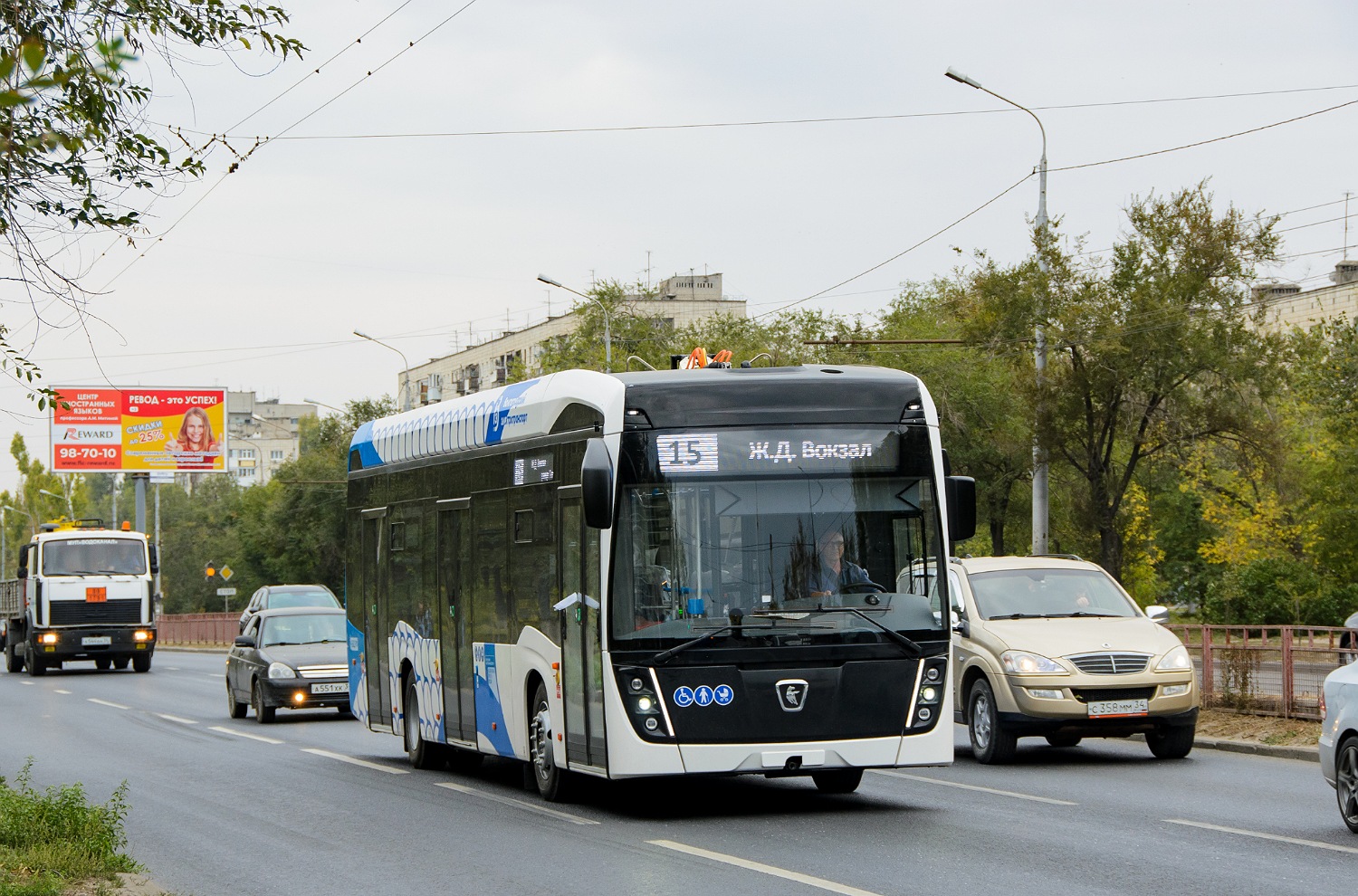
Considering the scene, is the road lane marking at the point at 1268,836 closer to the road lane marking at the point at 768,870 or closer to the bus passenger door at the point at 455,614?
the road lane marking at the point at 768,870

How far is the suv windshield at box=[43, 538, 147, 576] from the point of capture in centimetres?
4341

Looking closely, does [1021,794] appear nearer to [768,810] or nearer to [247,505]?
[768,810]

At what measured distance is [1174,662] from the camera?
1619 centimetres

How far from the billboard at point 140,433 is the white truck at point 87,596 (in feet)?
86.5

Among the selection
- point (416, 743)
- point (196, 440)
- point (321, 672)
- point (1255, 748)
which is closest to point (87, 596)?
point (321, 672)

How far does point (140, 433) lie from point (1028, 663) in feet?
196

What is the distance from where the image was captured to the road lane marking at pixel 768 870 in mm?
8734

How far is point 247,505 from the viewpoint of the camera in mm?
114062

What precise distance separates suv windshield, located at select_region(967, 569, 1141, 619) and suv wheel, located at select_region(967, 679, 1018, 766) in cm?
78

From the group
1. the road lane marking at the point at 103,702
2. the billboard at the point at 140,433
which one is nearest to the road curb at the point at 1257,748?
the road lane marking at the point at 103,702

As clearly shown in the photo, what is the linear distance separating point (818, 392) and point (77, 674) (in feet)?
119

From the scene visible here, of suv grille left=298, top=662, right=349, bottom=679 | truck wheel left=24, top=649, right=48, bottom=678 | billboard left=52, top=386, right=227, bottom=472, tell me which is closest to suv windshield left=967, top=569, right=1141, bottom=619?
suv grille left=298, top=662, right=349, bottom=679

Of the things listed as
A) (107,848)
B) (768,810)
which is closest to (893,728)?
(768,810)

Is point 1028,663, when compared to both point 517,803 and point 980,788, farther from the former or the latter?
point 517,803
